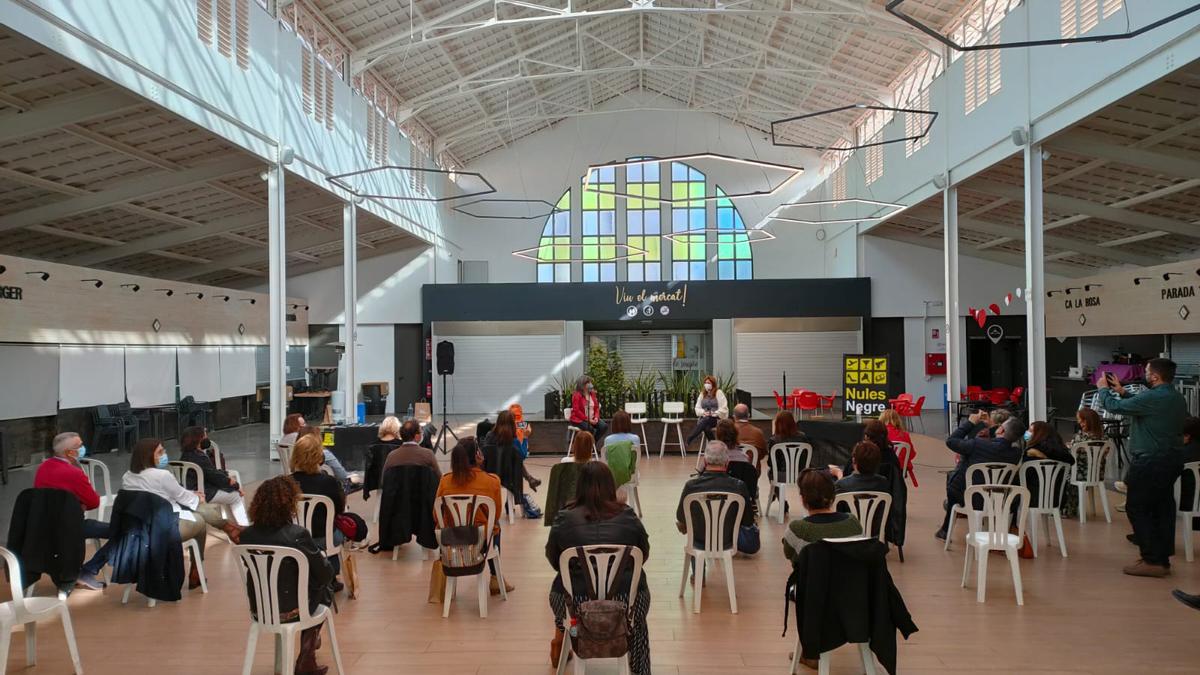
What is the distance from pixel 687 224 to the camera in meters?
21.3

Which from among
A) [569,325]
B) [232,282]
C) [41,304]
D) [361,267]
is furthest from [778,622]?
[232,282]

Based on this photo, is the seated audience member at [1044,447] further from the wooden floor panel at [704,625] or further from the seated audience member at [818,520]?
the seated audience member at [818,520]

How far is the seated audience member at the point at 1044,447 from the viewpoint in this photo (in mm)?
5809

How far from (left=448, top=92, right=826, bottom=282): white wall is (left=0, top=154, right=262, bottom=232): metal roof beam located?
10.4 m

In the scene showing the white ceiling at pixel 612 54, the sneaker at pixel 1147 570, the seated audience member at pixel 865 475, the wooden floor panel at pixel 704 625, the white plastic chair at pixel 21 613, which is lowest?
the wooden floor panel at pixel 704 625

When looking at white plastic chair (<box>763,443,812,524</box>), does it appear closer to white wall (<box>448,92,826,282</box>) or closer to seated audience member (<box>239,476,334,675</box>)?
seated audience member (<box>239,476,334,675</box>)

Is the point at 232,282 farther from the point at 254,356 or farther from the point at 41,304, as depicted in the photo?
the point at 41,304

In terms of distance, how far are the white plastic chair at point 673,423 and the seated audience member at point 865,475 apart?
6.76 meters

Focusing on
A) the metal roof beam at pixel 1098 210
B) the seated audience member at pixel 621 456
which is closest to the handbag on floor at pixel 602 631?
the seated audience member at pixel 621 456

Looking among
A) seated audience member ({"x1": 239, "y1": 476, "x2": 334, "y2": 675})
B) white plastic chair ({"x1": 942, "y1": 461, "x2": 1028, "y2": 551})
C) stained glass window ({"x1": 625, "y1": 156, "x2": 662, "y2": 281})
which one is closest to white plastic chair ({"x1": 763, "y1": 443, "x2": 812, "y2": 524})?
white plastic chair ({"x1": 942, "y1": 461, "x2": 1028, "y2": 551})

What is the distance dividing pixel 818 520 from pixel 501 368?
15716 millimetres

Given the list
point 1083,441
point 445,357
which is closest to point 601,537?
point 1083,441

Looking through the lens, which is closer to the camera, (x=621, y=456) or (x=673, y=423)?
(x=621, y=456)

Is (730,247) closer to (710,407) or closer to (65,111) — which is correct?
(710,407)
